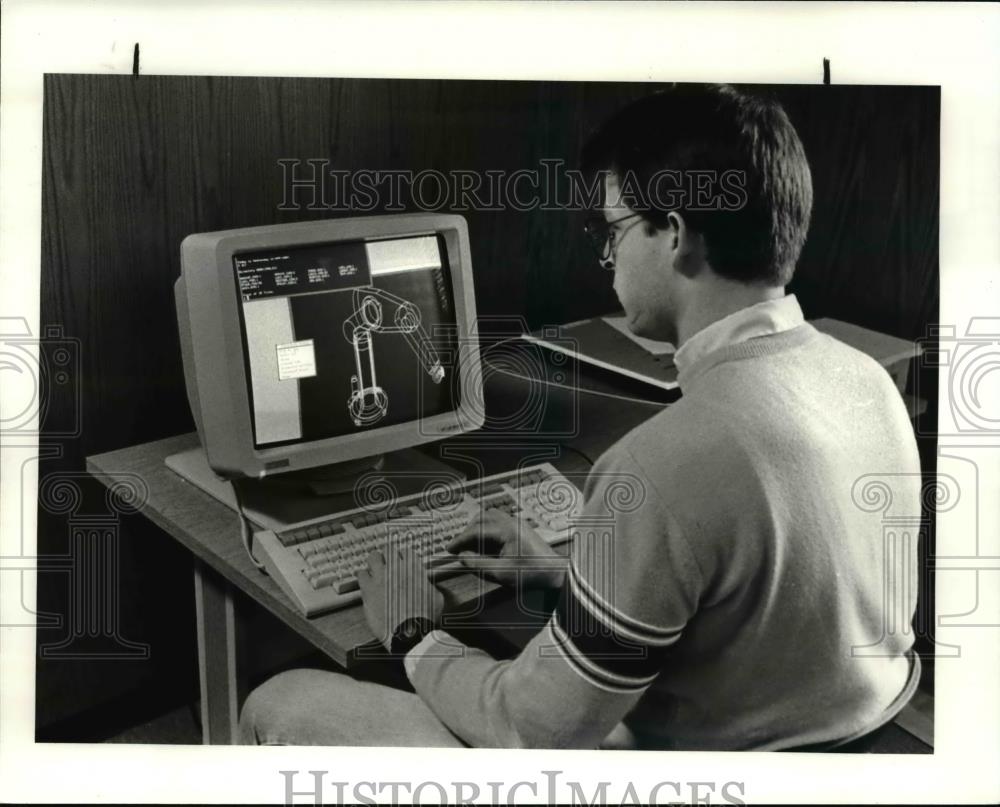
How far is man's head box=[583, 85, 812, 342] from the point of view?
1675 mm

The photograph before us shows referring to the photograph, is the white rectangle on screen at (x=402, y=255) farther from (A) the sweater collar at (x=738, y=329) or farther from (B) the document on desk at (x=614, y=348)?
(A) the sweater collar at (x=738, y=329)

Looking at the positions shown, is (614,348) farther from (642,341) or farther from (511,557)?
(511,557)

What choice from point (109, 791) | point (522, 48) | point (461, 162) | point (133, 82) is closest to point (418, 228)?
point (461, 162)

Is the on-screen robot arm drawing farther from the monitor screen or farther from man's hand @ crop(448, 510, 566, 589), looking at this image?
man's hand @ crop(448, 510, 566, 589)

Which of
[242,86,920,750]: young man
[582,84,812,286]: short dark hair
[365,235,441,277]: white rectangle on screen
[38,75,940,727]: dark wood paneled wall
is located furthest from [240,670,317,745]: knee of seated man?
[582,84,812,286]: short dark hair

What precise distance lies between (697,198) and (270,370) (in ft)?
2.36

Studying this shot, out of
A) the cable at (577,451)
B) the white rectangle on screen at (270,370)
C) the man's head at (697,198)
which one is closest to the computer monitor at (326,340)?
the white rectangle on screen at (270,370)

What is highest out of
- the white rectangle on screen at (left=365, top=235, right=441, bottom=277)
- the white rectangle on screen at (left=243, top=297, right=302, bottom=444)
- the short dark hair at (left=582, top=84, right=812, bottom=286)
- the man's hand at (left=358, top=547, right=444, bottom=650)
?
the short dark hair at (left=582, top=84, right=812, bottom=286)

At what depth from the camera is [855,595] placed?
1.69 metres

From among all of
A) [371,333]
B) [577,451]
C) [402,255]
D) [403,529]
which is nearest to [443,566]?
[403,529]

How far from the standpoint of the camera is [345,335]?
5.46 ft

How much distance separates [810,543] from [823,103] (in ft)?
2.43

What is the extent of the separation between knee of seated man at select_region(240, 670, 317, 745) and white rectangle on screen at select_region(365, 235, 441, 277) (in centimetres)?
66

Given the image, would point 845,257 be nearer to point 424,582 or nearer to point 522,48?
point 522,48
